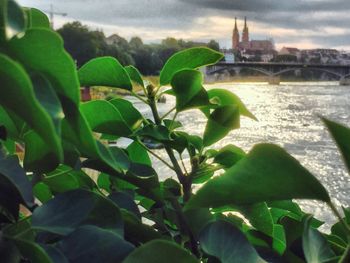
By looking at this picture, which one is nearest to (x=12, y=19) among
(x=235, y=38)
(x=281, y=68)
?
(x=281, y=68)

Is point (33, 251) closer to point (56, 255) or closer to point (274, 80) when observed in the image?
point (56, 255)

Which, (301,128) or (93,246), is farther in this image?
(301,128)

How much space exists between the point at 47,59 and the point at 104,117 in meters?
0.10

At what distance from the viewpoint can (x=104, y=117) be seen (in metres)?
0.22

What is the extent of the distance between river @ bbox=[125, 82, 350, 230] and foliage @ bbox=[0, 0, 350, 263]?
96.4 inches

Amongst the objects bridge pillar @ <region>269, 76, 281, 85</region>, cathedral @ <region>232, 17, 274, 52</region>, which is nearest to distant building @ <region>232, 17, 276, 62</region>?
cathedral @ <region>232, 17, 274, 52</region>

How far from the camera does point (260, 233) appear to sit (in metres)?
0.23

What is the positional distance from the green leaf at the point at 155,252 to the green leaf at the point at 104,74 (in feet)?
0.35

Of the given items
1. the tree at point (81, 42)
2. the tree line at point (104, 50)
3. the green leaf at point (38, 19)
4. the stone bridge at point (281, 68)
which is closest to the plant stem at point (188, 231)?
the green leaf at point (38, 19)

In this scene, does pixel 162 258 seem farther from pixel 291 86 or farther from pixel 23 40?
pixel 291 86

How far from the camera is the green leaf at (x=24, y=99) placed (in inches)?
4.4

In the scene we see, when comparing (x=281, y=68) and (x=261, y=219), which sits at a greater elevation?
(x=261, y=219)

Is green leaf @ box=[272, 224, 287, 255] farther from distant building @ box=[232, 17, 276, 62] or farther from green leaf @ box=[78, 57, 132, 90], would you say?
distant building @ box=[232, 17, 276, 62]

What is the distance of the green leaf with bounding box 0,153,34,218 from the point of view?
0.16 meters
